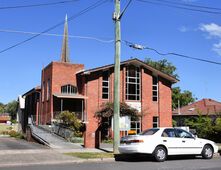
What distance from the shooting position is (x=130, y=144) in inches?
695

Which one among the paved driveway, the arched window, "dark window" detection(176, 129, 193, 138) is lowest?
the paved driveway

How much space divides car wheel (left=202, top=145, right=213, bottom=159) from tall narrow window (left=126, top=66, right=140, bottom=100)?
2264 centimetres

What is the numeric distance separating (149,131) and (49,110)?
2508 cm

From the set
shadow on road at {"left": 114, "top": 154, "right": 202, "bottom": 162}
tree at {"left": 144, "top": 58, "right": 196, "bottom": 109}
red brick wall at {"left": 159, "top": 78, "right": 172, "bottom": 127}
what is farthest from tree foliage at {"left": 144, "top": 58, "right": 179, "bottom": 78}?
shadow on road at {"left": 114, "top": 154, "right": 202, "bottom": 162}

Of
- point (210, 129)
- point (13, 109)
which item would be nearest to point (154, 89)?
point (210, 129)

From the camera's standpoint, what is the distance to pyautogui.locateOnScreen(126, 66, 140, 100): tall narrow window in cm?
4147

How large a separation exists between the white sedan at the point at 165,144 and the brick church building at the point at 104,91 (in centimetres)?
2091

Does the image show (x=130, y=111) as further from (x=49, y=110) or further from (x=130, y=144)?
(x=130, y=144)

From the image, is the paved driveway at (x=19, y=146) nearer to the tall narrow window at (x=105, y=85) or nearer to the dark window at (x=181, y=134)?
the dark window at (x=181, y=134)

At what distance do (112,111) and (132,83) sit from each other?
6.24m

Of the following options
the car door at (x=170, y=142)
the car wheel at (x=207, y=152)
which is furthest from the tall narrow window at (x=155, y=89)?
A: the car door at (x=170, y=142)

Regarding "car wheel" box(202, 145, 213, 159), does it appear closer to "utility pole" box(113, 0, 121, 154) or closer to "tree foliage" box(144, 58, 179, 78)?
"utility pole" box(113, 0, 121, 154)

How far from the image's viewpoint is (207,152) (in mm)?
18812

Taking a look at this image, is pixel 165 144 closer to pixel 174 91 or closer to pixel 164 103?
pixel 164 103
